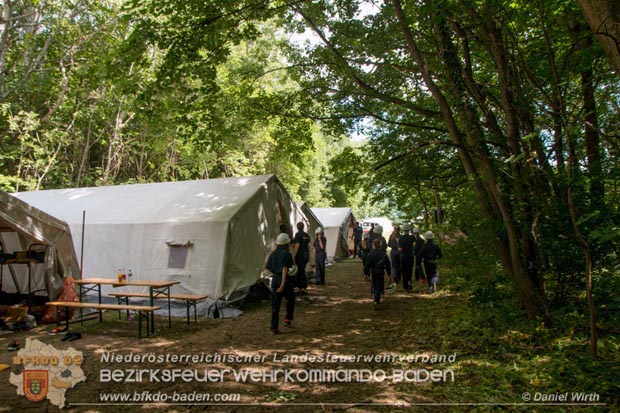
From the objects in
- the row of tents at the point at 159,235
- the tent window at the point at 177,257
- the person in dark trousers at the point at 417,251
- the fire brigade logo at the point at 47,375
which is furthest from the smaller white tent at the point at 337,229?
the fire brigade logo at the point at 47,375

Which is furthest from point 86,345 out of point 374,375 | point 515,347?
point 515,347

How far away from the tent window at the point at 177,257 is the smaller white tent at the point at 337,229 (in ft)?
39.9

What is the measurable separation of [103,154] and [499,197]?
24734 mm

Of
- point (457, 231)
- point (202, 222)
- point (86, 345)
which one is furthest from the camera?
point (202, 222)

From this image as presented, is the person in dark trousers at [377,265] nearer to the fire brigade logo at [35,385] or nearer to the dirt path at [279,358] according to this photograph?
the dirt path at [279,358]

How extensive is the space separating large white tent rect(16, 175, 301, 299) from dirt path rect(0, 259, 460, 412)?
3.94 feet

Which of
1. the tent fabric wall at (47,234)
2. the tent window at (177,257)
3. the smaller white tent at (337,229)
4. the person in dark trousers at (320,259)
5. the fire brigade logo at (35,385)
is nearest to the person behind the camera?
the fire brigade logo at (35,385)

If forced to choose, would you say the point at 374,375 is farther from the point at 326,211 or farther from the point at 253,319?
the point at 326,211

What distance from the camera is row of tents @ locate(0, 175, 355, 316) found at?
8109mm

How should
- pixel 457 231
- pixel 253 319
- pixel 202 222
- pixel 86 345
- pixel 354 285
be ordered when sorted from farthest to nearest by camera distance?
pixel 354 285 < pixel 202 222 < pixel 253 319 < pixel 457 231 < pixel 86 345

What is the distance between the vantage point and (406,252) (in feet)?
35.1

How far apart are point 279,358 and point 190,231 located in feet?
15.7

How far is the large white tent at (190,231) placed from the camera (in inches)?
352

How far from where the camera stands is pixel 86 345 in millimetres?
6301
